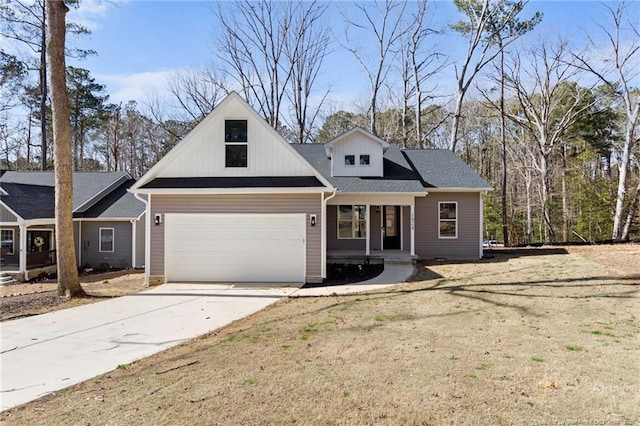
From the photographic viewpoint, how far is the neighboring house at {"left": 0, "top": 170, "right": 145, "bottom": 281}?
15352 millimetres

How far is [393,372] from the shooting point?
13.7 feet

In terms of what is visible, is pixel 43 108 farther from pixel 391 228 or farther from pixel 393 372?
pixel 393 372

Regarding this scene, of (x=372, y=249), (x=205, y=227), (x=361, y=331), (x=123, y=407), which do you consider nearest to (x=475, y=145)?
(x=372, y=249)

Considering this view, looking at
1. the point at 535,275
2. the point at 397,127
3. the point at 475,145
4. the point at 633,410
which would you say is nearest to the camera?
the point at 633,410

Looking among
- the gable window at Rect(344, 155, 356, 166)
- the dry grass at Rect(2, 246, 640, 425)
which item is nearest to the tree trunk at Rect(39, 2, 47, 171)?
the gable window at Rect(344, 155, 356, 166)

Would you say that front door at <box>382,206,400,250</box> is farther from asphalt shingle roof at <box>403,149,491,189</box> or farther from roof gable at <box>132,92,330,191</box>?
roof gable at <box>132,92,330,191</box>

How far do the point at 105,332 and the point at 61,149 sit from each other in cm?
560

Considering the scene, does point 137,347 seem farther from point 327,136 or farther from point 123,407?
point 327,136

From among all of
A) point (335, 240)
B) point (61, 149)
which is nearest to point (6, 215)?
point (61, 149)

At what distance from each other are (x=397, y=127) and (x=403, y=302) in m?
22.2

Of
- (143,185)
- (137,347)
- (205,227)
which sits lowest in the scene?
(137,347)

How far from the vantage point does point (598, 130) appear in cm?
2566

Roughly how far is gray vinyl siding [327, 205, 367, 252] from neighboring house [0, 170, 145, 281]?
8.75m

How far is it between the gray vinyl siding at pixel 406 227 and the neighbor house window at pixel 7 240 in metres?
16.9
